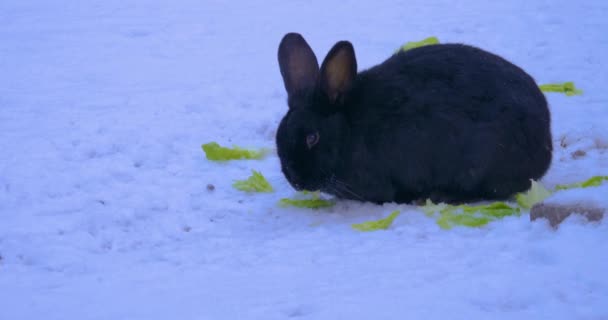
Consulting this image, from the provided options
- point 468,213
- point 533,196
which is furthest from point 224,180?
point 533,196

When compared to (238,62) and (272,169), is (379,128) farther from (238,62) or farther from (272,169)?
(238,62)

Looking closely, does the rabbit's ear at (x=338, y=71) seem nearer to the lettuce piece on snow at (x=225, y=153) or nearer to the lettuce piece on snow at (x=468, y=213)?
the lettuce piece on snow at (x=468, y=213)

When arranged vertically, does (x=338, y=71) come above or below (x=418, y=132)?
above

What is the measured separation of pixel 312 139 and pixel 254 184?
2.63ft

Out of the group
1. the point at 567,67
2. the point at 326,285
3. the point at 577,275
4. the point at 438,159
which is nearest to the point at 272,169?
the point at 438,159

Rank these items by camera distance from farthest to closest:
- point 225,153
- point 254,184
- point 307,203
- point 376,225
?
point 225,153
point 254,184
point 307,203
point 376,225

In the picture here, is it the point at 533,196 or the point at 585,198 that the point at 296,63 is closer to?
the point at 533,196

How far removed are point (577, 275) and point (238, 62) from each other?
5.68 meters

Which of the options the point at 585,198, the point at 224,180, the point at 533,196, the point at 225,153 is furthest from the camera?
the point at 225,153

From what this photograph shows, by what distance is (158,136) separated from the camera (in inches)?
264

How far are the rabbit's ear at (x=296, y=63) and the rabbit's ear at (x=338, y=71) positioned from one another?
263 millimetres

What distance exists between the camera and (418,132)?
5.27m

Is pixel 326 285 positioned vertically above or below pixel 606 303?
below

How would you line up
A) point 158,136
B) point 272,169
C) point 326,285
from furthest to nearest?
1. point 158,136
2. point 272,169
3. point 326,285
